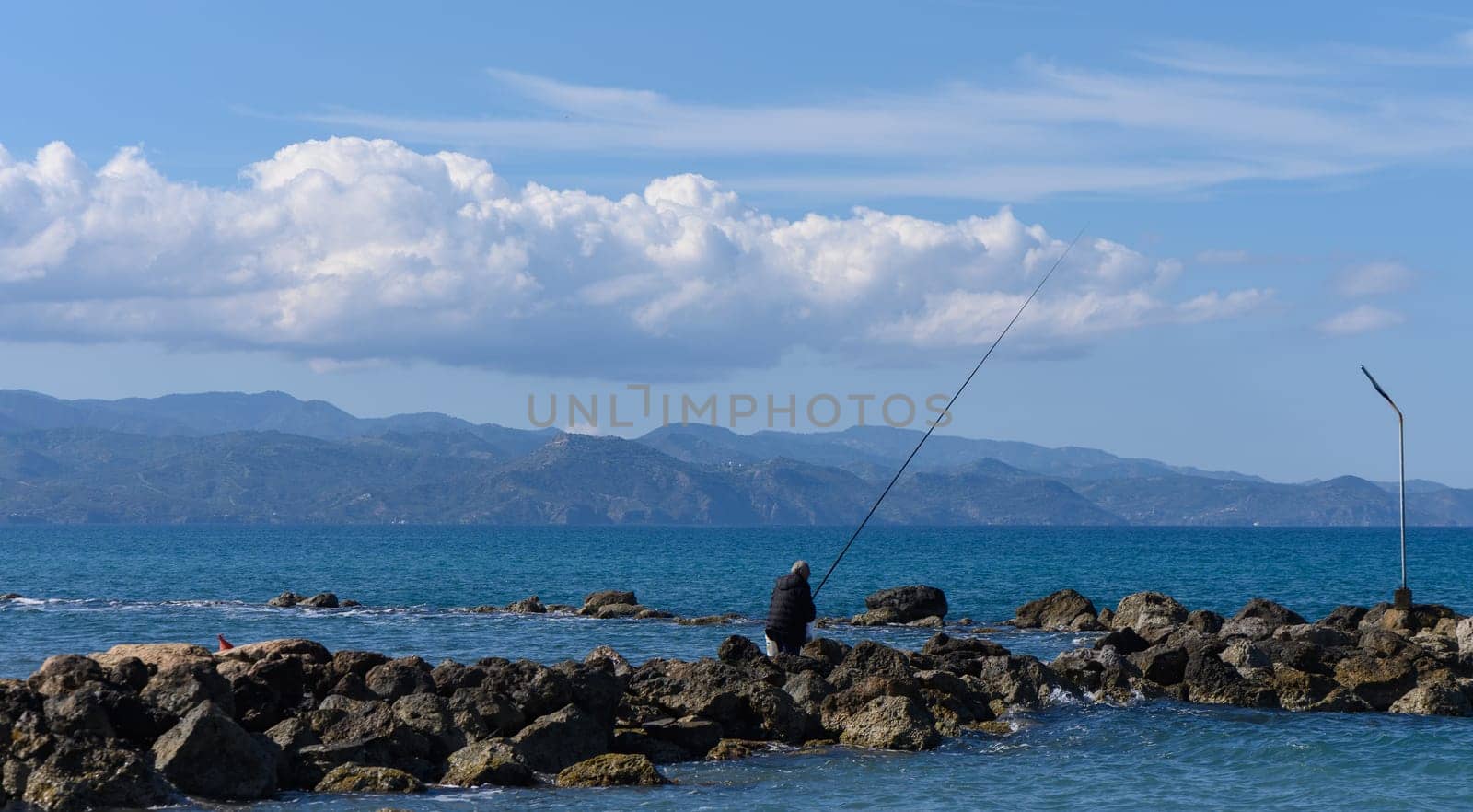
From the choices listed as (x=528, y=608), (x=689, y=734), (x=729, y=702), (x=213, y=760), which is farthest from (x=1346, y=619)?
(x=213, y=760)

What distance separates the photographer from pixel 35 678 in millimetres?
15836

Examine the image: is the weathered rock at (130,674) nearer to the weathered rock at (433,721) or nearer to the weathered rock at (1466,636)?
the weathered rock at (433,721)

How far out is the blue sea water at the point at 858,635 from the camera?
15305 millimetres

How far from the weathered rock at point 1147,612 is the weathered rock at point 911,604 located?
4736 mm

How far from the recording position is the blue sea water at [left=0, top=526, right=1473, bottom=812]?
15.3m

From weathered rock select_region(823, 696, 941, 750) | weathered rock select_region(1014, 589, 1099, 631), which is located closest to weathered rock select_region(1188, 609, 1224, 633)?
weathered rock select_region(1014, 589, 1099, 631)

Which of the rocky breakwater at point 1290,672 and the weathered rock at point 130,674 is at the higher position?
the weathered rock at point 130,674

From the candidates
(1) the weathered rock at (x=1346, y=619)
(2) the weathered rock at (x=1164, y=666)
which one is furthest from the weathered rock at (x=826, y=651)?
(1) the weathered rock at (x=1346, y=619)

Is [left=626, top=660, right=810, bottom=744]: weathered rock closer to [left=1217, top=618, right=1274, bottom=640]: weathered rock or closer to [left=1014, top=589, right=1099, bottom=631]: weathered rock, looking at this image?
[left=1217, top=618, right=1274, bottom=640]: weathered rock

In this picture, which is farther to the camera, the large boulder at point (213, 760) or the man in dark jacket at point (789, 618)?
the man in dark jacket at point (789, 618)

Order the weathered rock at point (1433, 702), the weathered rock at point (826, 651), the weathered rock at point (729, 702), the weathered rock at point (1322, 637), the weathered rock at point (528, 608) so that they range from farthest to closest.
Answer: the weathered rock at point (528, 608)
the weathered rock at point (1322, 637)
the weathered rock at point (826, 651)
the weathered rock at point (1433, 702)
the weathered rock at point (729, 702)

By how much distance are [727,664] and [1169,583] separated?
50.6m

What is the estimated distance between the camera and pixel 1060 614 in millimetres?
36844

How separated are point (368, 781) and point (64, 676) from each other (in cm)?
356
